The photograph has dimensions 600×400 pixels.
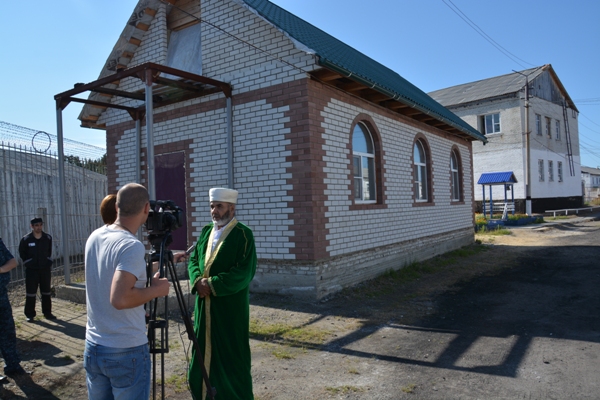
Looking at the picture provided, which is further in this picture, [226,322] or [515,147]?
[515,147]

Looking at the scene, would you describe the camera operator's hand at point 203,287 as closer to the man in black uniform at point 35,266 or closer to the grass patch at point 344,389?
the grass patch at point 344,389

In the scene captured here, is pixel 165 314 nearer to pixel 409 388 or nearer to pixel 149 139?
pixel 409 388

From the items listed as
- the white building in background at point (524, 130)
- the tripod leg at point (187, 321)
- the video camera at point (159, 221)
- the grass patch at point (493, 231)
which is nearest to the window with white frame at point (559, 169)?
the white building in background at point (524, 130)

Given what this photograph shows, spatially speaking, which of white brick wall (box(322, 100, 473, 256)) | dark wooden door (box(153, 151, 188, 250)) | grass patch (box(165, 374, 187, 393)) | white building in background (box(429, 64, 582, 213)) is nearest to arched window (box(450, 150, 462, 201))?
white brick wall (box(322, 100, 473, 256))

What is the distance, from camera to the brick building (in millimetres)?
7770

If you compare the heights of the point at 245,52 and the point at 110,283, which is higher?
the point at 245,52

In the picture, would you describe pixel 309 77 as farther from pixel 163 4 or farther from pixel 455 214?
pixel 455 214

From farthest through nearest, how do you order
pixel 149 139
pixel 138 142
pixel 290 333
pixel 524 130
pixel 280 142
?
pixel 524 130 → pixel 138 142 → pixel 280 142 → pixel 149 139 → pixel 290 333

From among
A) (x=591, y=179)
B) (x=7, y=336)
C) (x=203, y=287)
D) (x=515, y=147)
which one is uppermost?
(x=515, y=147)

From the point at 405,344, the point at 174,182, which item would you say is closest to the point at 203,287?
the point at 405,344

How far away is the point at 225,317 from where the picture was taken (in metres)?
3.54

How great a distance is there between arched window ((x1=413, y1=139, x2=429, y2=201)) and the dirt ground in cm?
326

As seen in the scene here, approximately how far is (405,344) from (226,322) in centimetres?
280

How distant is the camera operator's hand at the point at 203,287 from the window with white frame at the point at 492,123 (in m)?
29.3
